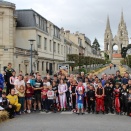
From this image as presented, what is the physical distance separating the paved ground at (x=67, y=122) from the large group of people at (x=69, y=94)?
33.0 inches

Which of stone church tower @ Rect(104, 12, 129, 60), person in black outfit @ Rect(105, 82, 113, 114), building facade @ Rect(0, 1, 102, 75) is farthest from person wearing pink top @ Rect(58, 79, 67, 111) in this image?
stone church tower @ Rect(104, 12, 129, 60)

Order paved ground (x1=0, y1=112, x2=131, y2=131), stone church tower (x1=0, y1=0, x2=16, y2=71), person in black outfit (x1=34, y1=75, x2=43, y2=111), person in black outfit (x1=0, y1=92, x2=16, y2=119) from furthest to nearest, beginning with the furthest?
stone church tower (x1=0, y1=0, x2=16, y2=71)
person in black outfit (x1=34, y1=75, x2=43, y2=111)
person in black outfit (x1=0, y1=92, x2=16, y2=119)
paved ground (x1=0, y1=112, x2=131, y2=131)

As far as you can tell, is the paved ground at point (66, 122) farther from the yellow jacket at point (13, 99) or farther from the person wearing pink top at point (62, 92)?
the person wearing pink top at point (62, 92)

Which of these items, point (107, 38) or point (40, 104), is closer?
→ point (40, 104)

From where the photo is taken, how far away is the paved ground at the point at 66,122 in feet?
39.0

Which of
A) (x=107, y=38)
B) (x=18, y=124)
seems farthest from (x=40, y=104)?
(x=107, y=38)

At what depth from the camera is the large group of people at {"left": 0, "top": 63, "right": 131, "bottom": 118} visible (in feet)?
52.5

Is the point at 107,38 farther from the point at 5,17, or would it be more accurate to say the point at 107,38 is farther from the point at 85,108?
the point at 85,108

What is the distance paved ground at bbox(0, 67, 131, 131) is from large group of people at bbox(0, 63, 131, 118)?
0.84 m

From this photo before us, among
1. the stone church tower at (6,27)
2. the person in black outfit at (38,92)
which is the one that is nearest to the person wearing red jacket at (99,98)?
the person in black outfit at (38,92)

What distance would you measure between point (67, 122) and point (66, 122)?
42mm

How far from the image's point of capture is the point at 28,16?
154ft

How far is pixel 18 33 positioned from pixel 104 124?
3604cm

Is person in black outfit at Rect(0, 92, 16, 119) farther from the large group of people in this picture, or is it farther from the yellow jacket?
the large group of people
